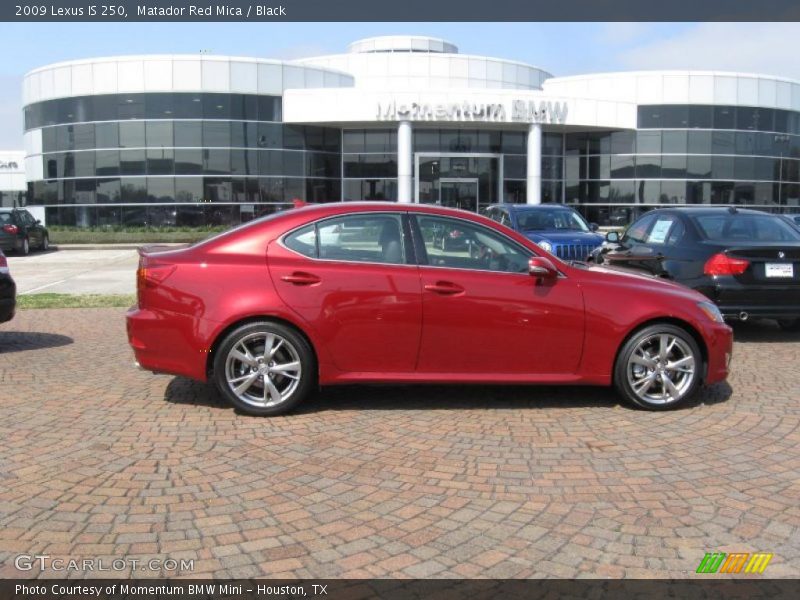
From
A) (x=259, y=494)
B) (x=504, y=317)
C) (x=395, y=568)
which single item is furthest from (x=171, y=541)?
(x=504, y=317)

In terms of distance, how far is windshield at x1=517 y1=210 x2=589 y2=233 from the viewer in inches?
545

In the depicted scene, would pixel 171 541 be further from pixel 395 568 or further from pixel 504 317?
pixel 504 317

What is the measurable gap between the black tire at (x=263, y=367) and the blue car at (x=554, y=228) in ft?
25.2

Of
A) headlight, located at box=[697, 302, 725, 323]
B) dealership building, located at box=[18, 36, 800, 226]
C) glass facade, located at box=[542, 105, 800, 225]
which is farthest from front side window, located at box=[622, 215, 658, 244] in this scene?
glass facade, located at box=[542, 105, 800, 225]

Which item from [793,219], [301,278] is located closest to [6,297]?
[301,278]

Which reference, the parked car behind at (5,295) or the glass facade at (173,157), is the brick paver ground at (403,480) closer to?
the parked car behind at (5,295)

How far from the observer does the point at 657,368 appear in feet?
19.1

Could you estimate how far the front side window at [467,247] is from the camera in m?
5.76

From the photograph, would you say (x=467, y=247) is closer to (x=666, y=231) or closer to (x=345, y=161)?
(x=666, y=231)

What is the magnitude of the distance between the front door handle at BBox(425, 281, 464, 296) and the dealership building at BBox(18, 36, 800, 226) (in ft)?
94.7

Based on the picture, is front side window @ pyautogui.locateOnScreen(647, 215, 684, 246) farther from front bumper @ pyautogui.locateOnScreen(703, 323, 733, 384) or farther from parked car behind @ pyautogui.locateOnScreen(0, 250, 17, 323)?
parked car behind @ pyautogui.locateOnScreen(0, 250, 17, 323)

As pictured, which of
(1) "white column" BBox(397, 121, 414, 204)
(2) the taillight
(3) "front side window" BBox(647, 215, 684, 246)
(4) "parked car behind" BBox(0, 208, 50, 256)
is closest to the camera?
(2) the taillight

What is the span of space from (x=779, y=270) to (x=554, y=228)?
5.79 meters

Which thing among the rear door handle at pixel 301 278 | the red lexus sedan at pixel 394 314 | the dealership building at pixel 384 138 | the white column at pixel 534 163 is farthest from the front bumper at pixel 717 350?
the white column at pixel 534 163
